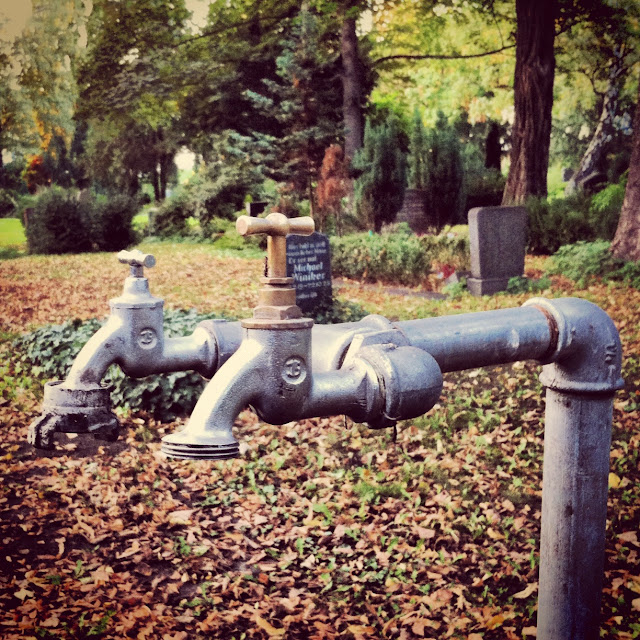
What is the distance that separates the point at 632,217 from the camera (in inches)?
325

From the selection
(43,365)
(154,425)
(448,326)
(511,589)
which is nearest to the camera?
(448,326)

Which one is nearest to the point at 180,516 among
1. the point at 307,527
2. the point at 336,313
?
the point at 307,527

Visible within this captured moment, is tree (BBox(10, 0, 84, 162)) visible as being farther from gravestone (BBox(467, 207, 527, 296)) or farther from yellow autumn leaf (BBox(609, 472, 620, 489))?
yellow autumn leaf (BBox(609, 472, 620, 489))

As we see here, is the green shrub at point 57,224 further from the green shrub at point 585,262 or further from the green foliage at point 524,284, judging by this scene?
the green shrub at point 585,262

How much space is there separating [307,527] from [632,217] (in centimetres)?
663

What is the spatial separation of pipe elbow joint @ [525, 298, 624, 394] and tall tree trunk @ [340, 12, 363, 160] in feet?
47.2

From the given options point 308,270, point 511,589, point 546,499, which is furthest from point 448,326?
point 308,270

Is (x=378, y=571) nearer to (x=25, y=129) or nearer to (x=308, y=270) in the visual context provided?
(x=308, y=270)

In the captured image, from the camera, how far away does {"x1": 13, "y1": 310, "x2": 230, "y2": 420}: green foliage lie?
4.78m

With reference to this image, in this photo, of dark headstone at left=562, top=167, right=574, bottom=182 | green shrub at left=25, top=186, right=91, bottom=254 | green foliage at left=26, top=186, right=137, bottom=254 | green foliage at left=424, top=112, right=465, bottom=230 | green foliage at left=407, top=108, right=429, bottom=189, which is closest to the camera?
green shrub at left=25, top=186, right=91, bottom=254

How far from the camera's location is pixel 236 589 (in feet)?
10.2

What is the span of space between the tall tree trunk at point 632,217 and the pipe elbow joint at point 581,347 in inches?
287

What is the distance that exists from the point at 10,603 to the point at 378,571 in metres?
1.69

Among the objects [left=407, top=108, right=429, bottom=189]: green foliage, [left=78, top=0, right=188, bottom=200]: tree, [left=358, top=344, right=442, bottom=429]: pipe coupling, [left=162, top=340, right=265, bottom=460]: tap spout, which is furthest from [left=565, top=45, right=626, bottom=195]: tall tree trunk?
[left=162, top=340, right=265, bottom=460]: tap spout
